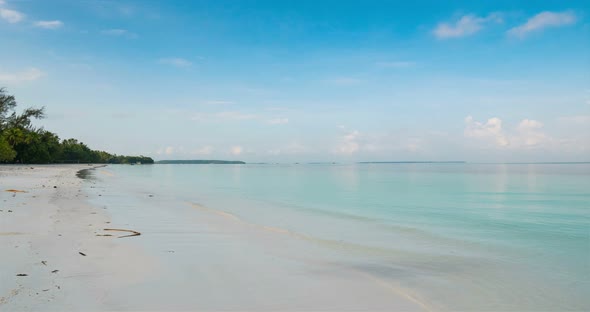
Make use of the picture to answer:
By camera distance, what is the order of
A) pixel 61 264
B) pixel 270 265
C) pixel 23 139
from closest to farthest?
1. pixel 61 264
2. pixel 270 265
3. pixel 23 139

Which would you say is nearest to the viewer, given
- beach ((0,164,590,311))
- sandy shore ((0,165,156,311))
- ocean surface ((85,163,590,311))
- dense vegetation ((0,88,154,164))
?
sandy shore ((0,165,156,311))

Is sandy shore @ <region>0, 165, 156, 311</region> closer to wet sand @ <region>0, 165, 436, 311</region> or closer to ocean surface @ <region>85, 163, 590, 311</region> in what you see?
wet sand @ <region>0, 165, 436, 311</region>

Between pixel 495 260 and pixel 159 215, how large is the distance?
11.1 metres

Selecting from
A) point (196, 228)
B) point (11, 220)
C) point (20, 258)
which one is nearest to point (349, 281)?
point (20, 258)

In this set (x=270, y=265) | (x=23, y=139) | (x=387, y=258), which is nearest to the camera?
(x=270, y=265)

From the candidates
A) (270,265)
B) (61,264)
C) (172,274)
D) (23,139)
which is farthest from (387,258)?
(23,139)

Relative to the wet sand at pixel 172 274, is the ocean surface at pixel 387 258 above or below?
below

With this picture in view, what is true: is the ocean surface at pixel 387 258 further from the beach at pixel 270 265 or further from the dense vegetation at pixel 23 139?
the dense vegetation at pixel 23 139

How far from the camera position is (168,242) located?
344 inches

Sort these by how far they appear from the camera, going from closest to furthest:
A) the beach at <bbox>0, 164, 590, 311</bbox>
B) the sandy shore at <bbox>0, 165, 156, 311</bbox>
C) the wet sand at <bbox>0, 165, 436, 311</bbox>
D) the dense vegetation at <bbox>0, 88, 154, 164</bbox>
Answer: the sandy shore at <bbox>0, 165, 156, 311</bbox> → the wet sand at <bbox>0, 165, 436, 311</bbox> → the beach at <bbox>0, 164, 590, 311</bbox> → the dense vegetation at <bbox>0, 88, 154, 164</bbox>

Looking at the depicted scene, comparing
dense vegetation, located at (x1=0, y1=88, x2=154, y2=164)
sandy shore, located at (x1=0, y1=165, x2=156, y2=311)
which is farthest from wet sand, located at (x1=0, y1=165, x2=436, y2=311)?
dense vegetation, located at (x1=0, y1=88, x2=154, y2=164)

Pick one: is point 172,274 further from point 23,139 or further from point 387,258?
point 23,139

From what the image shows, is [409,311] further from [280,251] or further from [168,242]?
[168,242]

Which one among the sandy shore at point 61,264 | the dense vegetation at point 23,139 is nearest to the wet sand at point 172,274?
the sandy shore at point 61,264
